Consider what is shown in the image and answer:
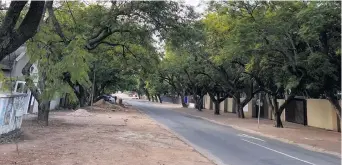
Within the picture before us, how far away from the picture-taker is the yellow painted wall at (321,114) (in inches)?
886

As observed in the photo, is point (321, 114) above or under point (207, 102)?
under

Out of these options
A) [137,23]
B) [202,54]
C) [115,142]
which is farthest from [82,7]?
[202,54]

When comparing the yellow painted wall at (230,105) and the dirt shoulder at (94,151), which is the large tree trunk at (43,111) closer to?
the dirt shoulder at (94,151)

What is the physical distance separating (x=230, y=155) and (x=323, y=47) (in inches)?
330

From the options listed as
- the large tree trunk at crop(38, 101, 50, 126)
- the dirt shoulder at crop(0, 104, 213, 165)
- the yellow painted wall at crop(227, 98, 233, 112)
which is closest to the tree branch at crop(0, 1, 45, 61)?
the dirt shoulder at crop(0, 104, 213, 165)

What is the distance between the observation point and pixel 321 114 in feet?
78.8

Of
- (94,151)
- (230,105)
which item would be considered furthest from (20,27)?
(230,105)

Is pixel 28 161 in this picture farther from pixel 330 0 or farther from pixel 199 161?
pixel 330 0

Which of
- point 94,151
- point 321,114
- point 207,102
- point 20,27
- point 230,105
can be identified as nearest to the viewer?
point 20,27

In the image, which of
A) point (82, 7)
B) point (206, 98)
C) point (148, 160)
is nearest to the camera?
point (148, 160)

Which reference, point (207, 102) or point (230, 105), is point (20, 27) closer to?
point (230, 105)

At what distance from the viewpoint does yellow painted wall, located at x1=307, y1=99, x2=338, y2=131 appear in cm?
2249

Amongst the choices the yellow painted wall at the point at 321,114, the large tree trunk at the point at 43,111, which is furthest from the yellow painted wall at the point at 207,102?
the large tree trunk at the point at 43,111

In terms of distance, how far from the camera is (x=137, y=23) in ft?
60.0
